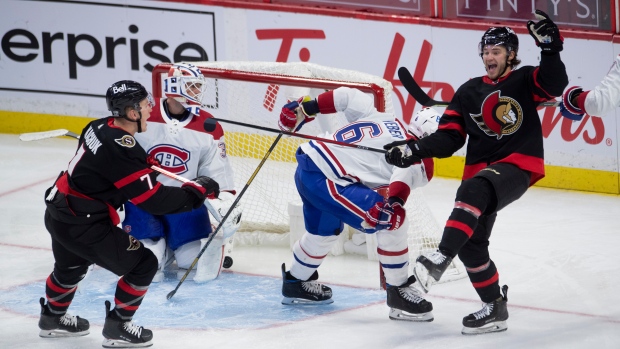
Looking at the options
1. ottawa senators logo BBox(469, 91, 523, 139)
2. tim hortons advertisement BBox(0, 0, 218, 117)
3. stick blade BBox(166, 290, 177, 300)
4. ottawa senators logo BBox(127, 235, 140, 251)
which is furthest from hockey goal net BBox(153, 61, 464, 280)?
ottawa senators logo BBox(127, 235, 140, 251)

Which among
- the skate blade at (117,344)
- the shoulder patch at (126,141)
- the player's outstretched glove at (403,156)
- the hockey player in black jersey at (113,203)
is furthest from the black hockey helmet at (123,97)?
the player's outstretched glove at (403,156)

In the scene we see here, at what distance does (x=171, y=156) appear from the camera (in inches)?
221

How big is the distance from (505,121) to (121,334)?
173 cm

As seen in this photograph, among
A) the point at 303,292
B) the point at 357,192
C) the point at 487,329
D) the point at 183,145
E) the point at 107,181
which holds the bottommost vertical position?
the point at 487,329

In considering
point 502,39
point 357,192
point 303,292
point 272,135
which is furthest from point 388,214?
point 272,135

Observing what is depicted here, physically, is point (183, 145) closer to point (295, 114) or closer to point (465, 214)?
point (295, 114)

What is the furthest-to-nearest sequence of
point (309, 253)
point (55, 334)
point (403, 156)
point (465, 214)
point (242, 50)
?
point (242, 50), point (309, 253), point (55, 334), point (403, 156), point (465, 214)

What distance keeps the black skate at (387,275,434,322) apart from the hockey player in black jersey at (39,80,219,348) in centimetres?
90

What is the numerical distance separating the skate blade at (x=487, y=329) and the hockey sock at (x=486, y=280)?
0.32 feet

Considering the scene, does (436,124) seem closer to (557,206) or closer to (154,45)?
(557,206)

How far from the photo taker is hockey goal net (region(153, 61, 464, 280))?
5.82 m

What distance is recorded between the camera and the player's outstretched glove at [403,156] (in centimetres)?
470

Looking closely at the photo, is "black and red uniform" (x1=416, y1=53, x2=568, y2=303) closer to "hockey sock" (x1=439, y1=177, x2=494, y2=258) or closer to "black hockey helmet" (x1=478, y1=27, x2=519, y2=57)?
"hockey sock" (x1=439, y1=177, x2=494, y2=258)

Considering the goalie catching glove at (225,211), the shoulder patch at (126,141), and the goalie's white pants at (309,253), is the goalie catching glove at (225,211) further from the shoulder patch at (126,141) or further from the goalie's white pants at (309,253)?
the shoulder patch at (126,141)
